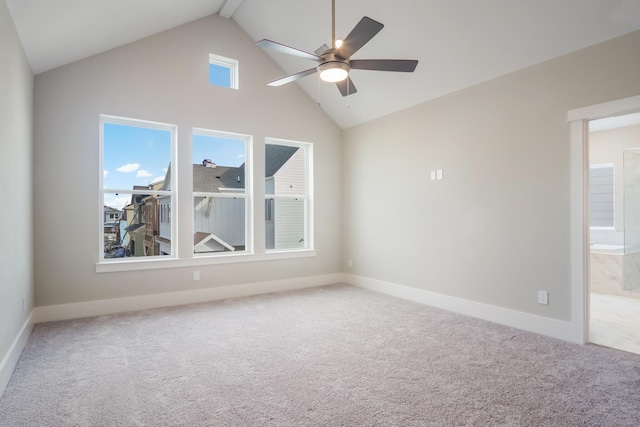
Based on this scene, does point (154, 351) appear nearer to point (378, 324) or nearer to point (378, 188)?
point (378, 324)

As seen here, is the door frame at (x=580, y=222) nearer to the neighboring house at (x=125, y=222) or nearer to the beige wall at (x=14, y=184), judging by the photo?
the beige wall at (x=14, y=184)

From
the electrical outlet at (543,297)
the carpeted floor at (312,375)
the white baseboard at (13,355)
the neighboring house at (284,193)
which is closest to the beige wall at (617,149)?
the electrical outlet at (543,297)

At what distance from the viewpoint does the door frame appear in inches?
126

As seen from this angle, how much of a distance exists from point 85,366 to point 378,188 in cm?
415

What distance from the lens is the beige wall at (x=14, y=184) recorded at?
246 centimetres

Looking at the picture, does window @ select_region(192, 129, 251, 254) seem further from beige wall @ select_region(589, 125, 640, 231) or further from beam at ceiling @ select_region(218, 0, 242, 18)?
beige wall @ select_region(589, 125, 640, 231)

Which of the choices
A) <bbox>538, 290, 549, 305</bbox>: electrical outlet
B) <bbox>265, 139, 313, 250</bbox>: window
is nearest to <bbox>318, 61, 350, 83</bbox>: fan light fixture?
<bbox>265, 139, 313, 250</bbox>: window

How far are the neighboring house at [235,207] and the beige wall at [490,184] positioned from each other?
1261mm

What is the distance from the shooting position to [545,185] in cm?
345

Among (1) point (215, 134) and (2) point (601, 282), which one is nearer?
(1) point (215, 134)

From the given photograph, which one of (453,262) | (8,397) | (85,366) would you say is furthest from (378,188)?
(8,397)

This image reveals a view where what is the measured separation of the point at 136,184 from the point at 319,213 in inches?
109

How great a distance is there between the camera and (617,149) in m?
5.67

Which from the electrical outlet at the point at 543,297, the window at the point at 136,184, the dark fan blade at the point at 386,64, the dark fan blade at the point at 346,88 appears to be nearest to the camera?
the dark fan blade at the point at 386,64
